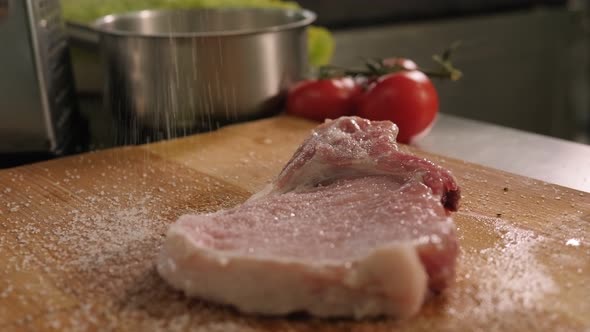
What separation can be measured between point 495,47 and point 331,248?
3510 millimetres

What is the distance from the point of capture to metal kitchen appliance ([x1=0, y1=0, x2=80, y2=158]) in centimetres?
193

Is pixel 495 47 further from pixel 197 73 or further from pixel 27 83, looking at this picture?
pixel 27 83

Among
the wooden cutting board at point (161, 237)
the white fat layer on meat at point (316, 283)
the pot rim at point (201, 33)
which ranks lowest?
the wooden cutting board at point (161, 237)

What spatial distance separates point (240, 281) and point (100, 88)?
1928 mm

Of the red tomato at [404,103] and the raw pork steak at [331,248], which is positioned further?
the red tomato at [404,103]

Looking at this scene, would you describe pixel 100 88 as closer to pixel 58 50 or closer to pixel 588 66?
pixel 58 50

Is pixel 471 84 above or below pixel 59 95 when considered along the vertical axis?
below

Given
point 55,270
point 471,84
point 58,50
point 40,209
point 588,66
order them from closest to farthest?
point 55,270, point 40,209, point 58,50, point 471,84, point 588,66

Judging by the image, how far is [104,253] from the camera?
55.1 inches

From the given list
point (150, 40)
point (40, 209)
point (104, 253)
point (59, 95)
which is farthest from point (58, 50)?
point (104, 253)

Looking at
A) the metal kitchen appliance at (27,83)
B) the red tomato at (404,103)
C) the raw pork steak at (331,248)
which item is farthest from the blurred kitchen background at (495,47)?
the raw pork steak at (331,248)

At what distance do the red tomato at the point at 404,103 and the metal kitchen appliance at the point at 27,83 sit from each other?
40.7 inches

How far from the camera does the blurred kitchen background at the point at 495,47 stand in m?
3.86

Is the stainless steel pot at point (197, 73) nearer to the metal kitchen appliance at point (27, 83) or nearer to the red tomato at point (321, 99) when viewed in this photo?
the red tomato at point (321, 99)
